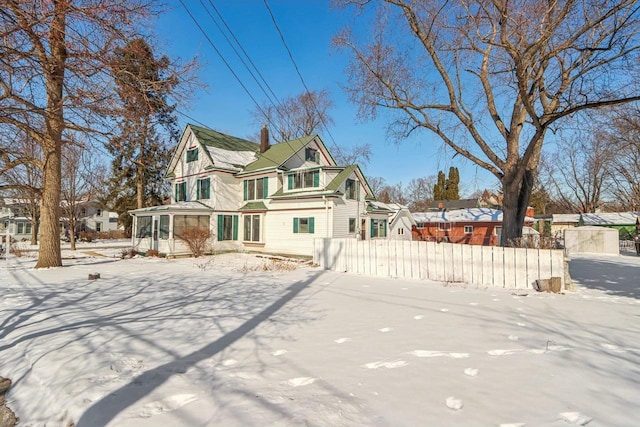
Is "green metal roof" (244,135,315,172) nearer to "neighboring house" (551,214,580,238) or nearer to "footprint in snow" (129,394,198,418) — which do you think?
"footprint in snow" (129,394,198,418)

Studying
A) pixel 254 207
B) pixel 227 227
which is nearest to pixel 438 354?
pixel 254 207

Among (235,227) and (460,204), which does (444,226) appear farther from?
(235,227)

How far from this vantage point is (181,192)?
23.3 m

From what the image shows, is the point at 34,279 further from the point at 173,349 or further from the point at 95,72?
the point at 173,349

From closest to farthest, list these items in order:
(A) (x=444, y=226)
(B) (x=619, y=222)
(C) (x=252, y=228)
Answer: (C) (x=252, y=228)
(A) (x=444, y=226)
(B) (x=619, y=222)

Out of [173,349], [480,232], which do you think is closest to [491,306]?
[173,349]

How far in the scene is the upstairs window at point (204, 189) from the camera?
69.4ft

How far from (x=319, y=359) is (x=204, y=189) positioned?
1921cm

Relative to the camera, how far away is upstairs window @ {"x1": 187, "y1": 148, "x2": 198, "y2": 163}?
22078 mm

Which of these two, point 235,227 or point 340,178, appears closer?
point 340,178

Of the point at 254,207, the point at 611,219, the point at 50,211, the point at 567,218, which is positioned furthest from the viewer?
the point at 567,218

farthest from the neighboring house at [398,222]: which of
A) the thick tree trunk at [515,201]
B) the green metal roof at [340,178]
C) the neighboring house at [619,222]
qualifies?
the neighboring house at [619,222]

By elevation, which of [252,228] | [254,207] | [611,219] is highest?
[254,207]

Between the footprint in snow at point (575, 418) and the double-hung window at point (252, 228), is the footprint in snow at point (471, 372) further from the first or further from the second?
the double-hung window at point (252, 228)
